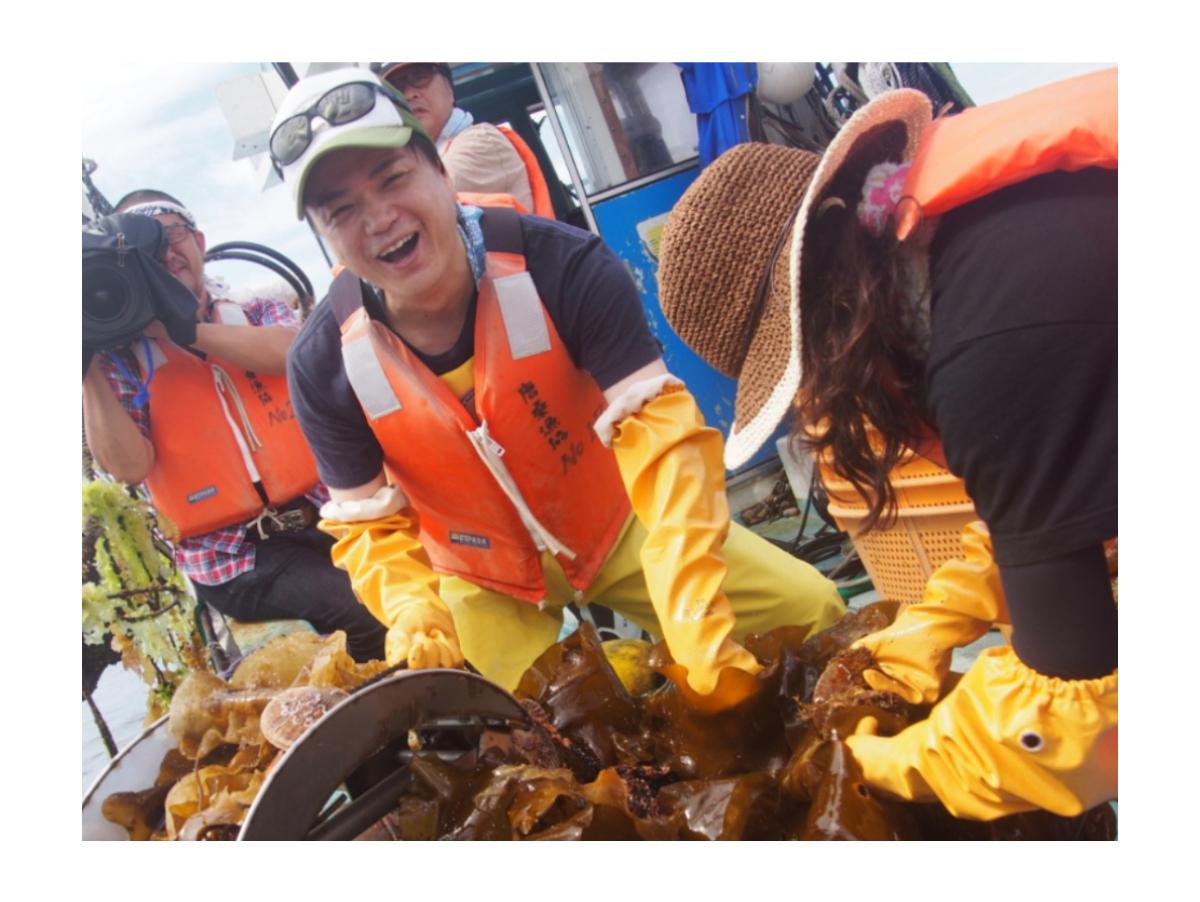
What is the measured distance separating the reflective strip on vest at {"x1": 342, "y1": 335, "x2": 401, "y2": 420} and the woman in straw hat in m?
0.65

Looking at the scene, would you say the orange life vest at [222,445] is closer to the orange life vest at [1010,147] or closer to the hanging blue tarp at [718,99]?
the hanging blue tarp at [718,99]

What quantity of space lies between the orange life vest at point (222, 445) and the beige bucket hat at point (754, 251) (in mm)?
1022

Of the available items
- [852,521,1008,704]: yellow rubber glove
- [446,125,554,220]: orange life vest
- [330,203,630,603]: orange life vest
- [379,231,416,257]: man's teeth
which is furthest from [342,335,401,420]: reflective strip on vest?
[852,521,1008,704]: yellow rubber glove

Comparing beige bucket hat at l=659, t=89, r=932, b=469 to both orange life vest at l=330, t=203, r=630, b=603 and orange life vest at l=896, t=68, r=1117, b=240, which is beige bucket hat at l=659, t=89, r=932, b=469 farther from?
orange life vest at l=330, t=203, r=630, b=603

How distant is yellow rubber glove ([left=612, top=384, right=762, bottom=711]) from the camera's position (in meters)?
1.36

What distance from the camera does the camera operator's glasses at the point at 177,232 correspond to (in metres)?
A: 1.60

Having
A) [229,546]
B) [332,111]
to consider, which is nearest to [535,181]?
[332,111]

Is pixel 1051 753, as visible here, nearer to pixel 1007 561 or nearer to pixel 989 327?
pixel 1007 561

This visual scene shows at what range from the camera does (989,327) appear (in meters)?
0.83

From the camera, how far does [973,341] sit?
0.84 meters

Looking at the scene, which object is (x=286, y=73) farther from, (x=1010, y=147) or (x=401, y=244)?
(x=1010, y=147)

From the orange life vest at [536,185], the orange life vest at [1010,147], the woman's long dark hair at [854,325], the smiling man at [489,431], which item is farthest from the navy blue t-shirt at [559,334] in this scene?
the orange life vest at [1010,147]
